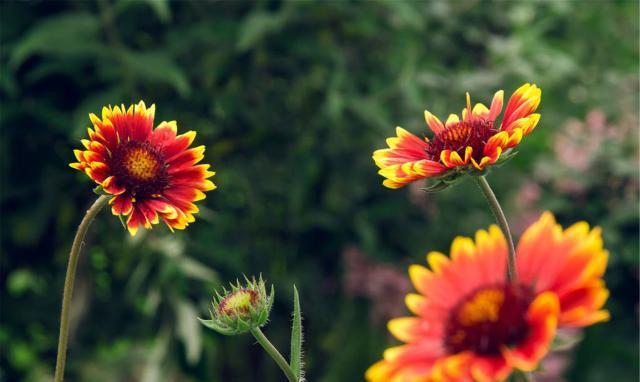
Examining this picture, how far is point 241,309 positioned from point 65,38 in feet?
3.71

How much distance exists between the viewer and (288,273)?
2.03 metres

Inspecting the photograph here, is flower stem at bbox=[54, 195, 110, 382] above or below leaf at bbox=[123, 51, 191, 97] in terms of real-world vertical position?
below

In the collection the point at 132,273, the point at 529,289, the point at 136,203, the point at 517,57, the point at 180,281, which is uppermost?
the point at 517,57

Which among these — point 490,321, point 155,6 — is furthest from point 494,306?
point 155,6

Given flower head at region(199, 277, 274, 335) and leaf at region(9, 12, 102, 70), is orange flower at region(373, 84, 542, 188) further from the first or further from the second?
leaf at region(9, 12, 102, 70)

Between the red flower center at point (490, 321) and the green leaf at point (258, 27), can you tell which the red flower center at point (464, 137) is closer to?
the red flower center at point (490, 321)

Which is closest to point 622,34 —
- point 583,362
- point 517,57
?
point 517,57

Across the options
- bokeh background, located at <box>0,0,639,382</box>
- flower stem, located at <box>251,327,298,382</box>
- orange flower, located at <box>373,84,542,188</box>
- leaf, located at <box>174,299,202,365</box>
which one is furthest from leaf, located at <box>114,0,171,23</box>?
A: flower stem, located at <box>251,327,298,382</box>

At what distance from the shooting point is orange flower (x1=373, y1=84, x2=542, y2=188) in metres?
0.54

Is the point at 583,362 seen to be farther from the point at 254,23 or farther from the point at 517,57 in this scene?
the point at 254,23

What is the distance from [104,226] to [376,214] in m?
0.55

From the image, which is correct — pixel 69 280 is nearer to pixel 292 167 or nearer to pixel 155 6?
pixel 155 6

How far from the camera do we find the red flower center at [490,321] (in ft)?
1.39

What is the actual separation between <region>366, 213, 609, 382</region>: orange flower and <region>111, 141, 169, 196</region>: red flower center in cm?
23
